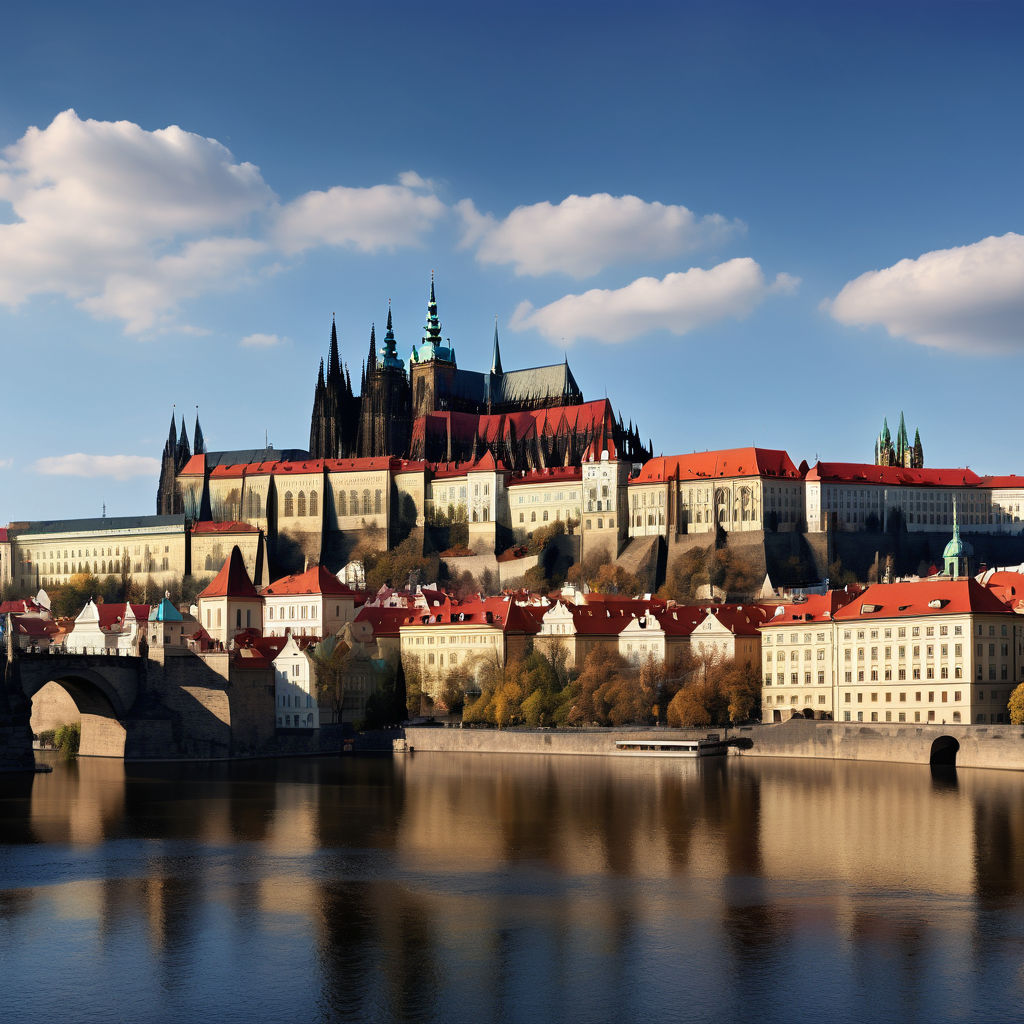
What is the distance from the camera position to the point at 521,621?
72.1 metres

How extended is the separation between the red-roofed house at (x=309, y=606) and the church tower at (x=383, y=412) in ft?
140

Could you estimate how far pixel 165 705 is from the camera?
2453 inches

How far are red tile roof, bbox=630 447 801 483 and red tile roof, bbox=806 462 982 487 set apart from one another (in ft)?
6.20

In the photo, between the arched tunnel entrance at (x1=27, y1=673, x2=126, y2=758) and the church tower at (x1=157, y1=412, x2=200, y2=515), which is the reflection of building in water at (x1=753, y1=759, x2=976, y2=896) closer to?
the arched tunnel entrance at (x1=27, y1=673, x2=126, y2=758)

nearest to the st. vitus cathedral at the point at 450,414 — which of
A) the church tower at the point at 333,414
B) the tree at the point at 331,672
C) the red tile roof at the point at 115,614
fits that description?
the church tower at the point at 333,414

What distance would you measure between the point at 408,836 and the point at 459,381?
97139mm

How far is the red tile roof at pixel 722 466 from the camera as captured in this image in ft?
329

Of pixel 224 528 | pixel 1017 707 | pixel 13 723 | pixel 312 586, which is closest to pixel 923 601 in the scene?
pixel 1017 707

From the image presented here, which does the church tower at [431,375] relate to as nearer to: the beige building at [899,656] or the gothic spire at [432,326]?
the gothic spire at [432,326]

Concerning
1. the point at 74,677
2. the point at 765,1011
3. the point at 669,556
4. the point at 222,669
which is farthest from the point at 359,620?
the point at 765,1011

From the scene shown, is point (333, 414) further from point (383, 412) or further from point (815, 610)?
point (815, 610)

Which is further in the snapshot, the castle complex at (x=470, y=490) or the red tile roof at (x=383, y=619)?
the castle complex at (x=470, y=490)

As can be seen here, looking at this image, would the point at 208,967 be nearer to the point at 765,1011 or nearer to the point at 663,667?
the point at 765,1011

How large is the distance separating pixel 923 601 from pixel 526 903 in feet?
106
